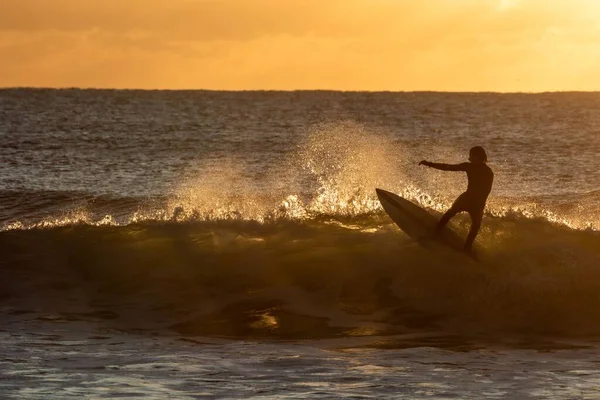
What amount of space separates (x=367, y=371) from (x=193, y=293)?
5.82 m

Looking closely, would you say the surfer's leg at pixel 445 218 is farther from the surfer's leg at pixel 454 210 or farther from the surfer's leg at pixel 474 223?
the surfer's leg at pixel 474 223

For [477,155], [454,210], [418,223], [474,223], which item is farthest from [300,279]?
[477,155]

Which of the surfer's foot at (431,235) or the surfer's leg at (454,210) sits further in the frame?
the surfer's foot at (431,235)

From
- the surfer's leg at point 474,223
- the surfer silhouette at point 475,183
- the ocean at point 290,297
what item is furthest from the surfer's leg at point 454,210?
the ocean at point 290,297

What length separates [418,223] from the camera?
59.5 ft

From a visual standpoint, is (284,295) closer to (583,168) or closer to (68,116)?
(583,168)

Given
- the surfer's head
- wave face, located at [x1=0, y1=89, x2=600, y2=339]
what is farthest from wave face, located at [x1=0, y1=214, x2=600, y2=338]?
the surfer's head

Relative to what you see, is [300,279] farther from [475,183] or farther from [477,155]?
[477,155]

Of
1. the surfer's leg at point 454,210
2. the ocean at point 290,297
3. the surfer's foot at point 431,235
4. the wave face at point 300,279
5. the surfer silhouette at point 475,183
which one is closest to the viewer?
the ocean at point 290,297

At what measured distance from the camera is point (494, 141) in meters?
59.3

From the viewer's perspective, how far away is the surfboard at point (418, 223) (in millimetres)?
17656

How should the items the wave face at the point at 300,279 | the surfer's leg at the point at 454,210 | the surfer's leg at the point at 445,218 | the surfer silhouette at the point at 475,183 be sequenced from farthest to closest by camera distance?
the surfer's leg at the point at 445,218, the surfer's leg at the point at 454,210, the surfer silhouette at the point at 475,183, the wave face at the point at 300,279

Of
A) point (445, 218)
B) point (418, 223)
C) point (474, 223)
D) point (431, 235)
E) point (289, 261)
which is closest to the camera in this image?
point (474, 223)

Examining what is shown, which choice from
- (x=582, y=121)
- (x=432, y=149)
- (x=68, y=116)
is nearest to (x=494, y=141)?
(x=432, y=149)
